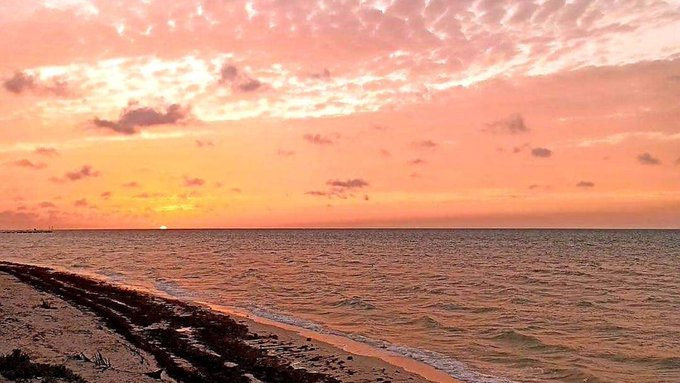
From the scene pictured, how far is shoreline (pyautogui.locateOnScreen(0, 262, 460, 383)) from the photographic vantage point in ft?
54.0

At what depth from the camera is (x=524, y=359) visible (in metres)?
20.2

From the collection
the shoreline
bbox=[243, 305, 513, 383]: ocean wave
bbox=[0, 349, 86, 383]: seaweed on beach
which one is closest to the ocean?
bbox=[243, 305, 513, 383]: ocean wave

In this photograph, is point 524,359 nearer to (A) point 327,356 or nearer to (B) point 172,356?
(A) point 327,356

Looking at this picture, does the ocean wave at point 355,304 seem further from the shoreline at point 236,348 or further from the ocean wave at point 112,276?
the ocean wave at point 112,276

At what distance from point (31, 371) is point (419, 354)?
13288 mm

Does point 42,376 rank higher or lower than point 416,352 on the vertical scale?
higher

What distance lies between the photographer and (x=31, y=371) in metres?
13.1

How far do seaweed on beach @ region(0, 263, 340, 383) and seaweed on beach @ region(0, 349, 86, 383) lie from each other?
2848mm

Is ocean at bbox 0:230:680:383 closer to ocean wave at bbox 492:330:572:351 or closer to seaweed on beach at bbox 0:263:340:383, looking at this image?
ocean wave at bbox 492:330:572:351

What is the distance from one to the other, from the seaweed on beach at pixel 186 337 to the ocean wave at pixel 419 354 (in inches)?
134

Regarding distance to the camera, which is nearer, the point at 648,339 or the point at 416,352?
the point at 416,352

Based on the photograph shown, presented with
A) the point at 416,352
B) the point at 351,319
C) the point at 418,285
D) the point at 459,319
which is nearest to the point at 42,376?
the point at 416,352

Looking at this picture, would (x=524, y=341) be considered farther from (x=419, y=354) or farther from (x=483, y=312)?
(x=483, y=312)

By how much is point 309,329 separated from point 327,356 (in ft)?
20.0
